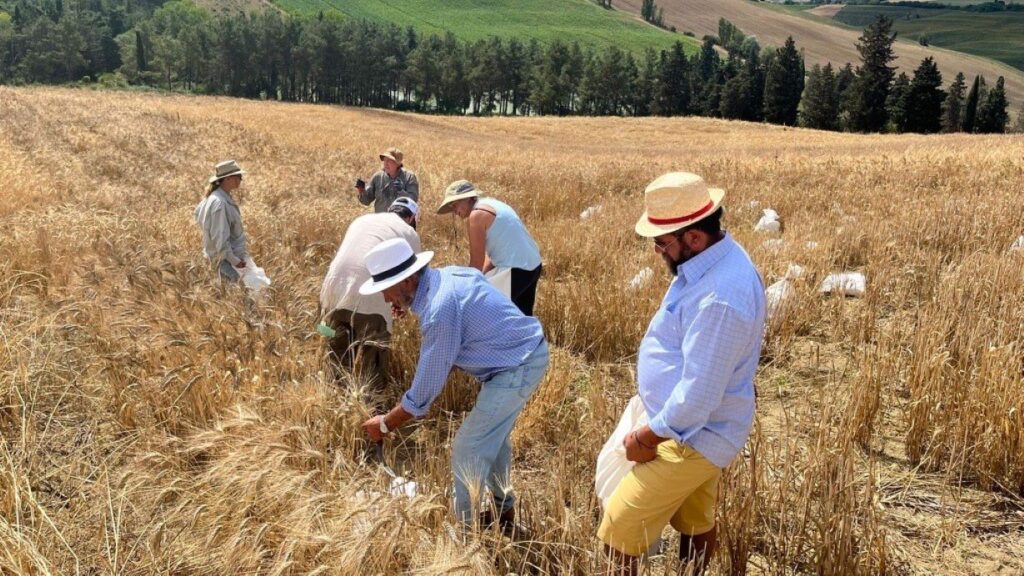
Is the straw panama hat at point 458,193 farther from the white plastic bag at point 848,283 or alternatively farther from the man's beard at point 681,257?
the white plastic bag at point 848,283

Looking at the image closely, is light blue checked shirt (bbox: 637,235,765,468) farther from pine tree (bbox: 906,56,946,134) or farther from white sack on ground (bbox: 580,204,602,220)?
pine tree (bbox: 906,56,946,134)

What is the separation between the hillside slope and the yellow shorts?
5155 inches

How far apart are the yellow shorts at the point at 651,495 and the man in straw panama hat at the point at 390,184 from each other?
5.22m

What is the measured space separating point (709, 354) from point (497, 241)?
264 centimetres

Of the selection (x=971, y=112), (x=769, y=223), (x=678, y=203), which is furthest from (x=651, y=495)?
(x=971, y=112)

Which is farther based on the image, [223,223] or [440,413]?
[223,223]

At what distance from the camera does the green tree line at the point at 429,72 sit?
66000 mm

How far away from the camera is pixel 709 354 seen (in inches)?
81.4

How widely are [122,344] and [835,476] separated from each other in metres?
3.81

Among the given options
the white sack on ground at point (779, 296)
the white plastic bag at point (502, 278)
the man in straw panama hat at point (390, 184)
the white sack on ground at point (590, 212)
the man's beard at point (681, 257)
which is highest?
the man's beard at point (681, 257)

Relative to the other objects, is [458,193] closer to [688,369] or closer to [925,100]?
[688,369]

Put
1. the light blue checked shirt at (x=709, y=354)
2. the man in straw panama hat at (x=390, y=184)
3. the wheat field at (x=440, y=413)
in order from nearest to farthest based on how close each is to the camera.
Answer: the light blue checked shirt at (x=709, y=354)
the wheat field at (x=440, y=413)
the man in straw panama hat at (x=390, y=184)

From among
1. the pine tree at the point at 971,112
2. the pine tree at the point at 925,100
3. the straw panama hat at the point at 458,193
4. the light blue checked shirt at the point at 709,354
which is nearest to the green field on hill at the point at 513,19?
the pine tree at the point at 971,112

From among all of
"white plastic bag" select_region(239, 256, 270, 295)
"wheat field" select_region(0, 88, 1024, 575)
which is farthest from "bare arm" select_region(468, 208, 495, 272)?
"white plastic bag" select_region(239, 256, 270, 295)
